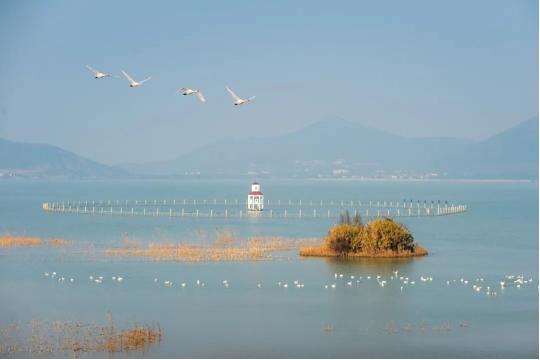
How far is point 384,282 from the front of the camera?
35.2 meters

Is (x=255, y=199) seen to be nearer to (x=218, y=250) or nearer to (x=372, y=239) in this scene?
(x=218, y=250)

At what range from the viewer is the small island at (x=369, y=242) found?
41844mm

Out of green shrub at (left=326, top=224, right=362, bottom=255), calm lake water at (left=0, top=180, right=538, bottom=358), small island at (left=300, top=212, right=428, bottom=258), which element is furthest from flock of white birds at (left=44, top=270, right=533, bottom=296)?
green shrub at (left=326, top=224, right=362, bottom=255)

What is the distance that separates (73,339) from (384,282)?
12.8 meters

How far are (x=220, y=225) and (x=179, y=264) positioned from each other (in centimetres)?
2760

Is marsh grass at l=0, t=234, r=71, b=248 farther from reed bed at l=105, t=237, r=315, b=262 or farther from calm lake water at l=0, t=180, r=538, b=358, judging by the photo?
reed bed at l=105, t=237, r=315, b=262

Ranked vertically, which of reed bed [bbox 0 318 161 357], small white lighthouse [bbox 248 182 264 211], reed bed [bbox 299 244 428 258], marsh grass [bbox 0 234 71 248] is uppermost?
small white lighthouse [bbox 248 182 264 211]

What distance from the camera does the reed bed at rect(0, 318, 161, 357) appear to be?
954 inches

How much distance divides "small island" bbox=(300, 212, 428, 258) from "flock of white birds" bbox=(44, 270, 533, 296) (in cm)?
437

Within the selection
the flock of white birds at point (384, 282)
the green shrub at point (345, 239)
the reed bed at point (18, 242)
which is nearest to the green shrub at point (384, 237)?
the green shrub at point (345, 239)

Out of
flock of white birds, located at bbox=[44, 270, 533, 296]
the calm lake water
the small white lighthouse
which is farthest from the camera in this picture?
the small white lighthouse

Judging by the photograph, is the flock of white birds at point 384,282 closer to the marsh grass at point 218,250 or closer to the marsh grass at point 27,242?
the marsh grass at point 218,250

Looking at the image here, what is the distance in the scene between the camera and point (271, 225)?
67750 mm

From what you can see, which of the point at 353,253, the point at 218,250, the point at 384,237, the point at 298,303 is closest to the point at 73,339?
the point at 298,303
